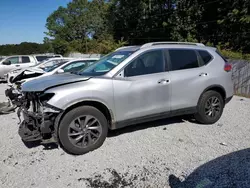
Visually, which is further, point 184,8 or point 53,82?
point 184,8

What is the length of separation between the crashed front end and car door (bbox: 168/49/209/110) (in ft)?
7.29

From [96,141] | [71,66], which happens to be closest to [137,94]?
[96,141]

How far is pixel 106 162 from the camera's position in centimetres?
340

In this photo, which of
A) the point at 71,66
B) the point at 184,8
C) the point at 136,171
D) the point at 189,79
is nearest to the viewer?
the point at 136,171

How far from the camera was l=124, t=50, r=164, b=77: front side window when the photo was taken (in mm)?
3932

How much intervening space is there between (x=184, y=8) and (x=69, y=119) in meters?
23.2

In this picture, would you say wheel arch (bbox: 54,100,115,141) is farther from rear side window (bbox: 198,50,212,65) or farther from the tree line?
the tree line

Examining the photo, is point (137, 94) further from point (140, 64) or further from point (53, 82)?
point (53, 82)

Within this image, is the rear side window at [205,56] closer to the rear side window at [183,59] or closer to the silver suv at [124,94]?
the silver suv at [124,94]

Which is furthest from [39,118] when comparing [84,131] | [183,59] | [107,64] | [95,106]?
[183,59]

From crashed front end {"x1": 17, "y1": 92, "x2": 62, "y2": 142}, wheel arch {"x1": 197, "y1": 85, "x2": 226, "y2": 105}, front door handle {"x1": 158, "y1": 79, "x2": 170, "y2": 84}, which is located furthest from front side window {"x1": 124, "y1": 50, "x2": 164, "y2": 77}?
crashed front end {"x1": 17, "y1": 92, "x2": 62, "y2": 142}

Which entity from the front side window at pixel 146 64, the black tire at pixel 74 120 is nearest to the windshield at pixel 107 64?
the front side window at pixel 146 64

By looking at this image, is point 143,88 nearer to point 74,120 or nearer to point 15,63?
point 74,120

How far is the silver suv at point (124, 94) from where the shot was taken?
3473 millimetres
